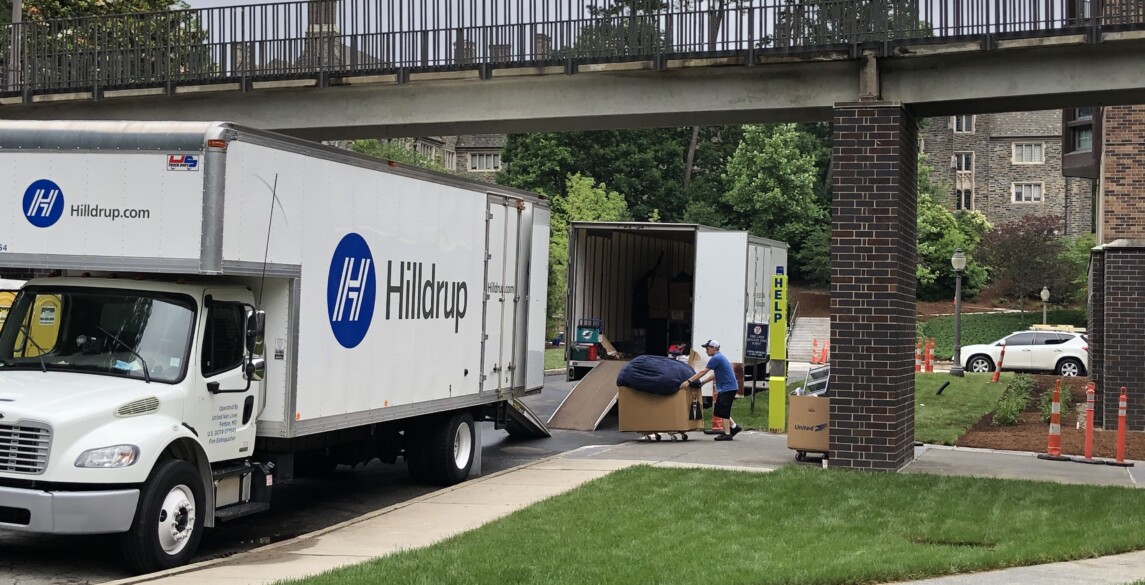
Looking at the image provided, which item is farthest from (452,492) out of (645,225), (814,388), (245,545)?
(645,225)

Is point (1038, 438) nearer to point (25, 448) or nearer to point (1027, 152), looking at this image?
point (25, 448)

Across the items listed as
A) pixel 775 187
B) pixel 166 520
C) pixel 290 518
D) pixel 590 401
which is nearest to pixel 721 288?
pixel 590 401

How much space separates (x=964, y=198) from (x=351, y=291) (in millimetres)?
76276

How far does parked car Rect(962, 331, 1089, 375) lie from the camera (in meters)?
40.7

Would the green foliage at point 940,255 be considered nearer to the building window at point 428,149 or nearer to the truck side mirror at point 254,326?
the building window at point 428,149

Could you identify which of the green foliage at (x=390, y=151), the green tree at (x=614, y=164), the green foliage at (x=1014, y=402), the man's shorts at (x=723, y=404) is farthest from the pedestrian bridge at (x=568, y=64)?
the green tree at (x=614, y=164)

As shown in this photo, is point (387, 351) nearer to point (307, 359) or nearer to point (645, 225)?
point (307, 359)

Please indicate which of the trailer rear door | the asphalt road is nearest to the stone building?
the trailer rear door

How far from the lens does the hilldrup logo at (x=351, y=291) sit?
11836 millimetres

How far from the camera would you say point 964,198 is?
83062mm

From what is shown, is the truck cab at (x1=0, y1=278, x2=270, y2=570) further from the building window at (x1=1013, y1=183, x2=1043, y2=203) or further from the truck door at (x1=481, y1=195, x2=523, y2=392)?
the building window at (x1=1013, y1=183, x2=1043, y2=203)

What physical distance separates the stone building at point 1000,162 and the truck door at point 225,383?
74.0m

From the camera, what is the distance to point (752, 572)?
29.1 ft

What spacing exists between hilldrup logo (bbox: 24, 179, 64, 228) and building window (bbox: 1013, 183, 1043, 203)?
78371mm
